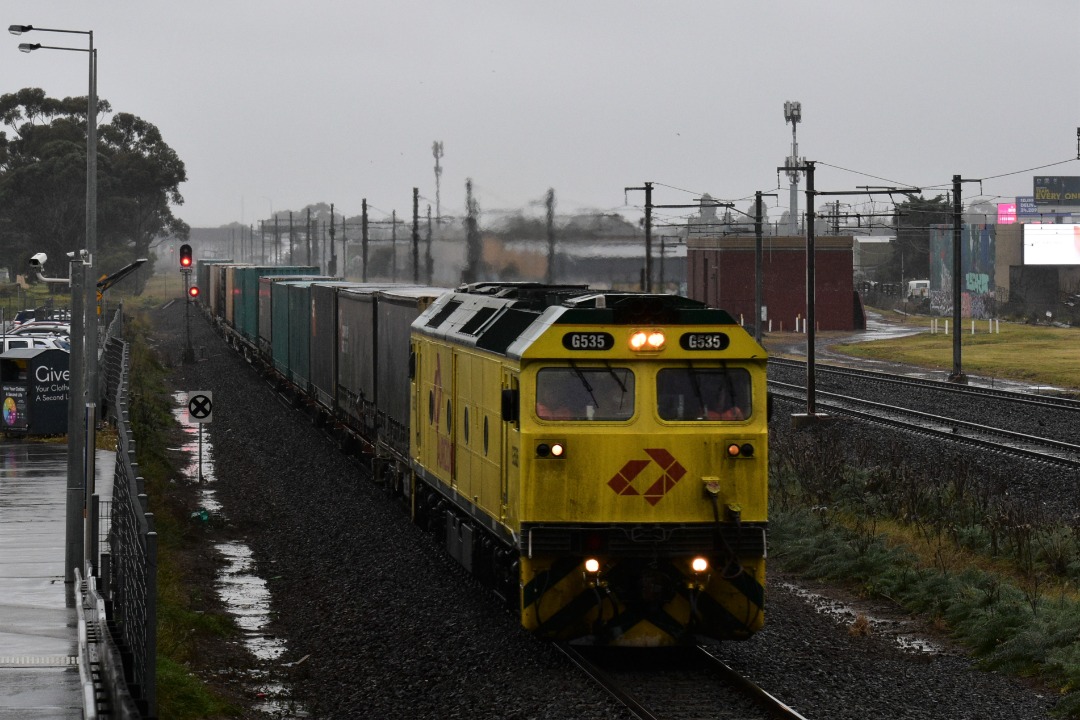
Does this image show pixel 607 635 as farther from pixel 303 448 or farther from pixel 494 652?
pixel 303 448

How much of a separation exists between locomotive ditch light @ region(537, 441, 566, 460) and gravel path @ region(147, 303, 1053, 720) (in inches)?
74.5

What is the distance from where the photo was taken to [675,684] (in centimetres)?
1215

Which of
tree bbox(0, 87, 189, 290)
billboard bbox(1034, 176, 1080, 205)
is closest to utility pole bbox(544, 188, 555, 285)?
tree bbox(0, 87, 189, 290)

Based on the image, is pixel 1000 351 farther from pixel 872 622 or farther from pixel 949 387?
pixel 872 622

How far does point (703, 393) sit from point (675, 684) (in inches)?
98.3

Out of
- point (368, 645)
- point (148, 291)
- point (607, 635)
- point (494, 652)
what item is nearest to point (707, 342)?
point (607, 635)

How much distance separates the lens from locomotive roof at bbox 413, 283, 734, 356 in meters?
12.5

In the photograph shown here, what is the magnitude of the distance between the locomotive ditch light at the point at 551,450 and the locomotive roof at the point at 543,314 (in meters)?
0.87

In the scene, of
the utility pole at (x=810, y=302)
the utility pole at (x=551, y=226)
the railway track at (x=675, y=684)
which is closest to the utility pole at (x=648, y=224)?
the utility pole at (x=551, y=226)

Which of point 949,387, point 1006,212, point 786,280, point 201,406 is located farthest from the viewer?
point 1006,212

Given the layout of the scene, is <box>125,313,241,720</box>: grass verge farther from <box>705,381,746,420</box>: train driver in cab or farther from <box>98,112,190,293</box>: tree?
<box>98,112,190,293</box>: tree

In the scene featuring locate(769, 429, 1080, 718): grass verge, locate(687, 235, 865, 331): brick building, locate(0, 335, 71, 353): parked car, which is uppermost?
locate(687, 235, 865, 331): brick building

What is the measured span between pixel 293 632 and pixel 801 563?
20.9 ft

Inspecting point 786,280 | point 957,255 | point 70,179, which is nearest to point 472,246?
point 957,255
